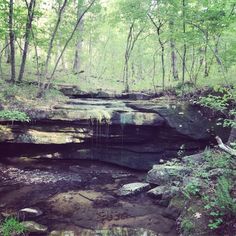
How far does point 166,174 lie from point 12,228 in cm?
437

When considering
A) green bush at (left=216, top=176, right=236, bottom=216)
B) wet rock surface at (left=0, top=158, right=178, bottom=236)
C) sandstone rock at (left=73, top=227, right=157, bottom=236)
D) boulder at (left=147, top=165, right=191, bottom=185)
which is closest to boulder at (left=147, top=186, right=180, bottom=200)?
wet rock surface at (left=0, top=158, right=178, bottom=236)

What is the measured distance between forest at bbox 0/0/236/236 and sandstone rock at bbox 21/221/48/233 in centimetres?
2

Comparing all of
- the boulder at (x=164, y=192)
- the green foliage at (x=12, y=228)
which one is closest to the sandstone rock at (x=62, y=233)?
the green foliage at (x=12, y=228)

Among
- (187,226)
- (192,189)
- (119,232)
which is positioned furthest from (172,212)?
(119,232)

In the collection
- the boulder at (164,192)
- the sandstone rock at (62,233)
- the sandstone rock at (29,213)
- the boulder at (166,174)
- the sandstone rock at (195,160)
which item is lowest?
the sandstone rock at (62,233)

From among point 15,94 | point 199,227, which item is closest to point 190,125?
point 199,227

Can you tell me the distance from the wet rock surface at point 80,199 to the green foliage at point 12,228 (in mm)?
483

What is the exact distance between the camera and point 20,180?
8.81 m

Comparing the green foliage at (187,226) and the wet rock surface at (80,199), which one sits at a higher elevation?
the green foliage at (187,226)

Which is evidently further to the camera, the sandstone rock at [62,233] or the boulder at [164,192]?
the boulder at [164,192]

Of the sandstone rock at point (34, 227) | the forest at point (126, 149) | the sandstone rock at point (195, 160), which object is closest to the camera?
the sandstone rock at point (34, 227)

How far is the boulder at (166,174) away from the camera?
771 centimetres

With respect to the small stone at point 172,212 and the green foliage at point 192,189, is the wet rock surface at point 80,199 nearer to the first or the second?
the small stone at point 172,212

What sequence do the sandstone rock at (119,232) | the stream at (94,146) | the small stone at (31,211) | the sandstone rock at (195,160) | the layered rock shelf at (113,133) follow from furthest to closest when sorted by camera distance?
1. the layered rock shelf at (113,133)
2. the stream at (94,146)
3. the sandstone rock at (195,160)
4. the small stone at (31,211)
5. the sandstone rock at (119,232)
